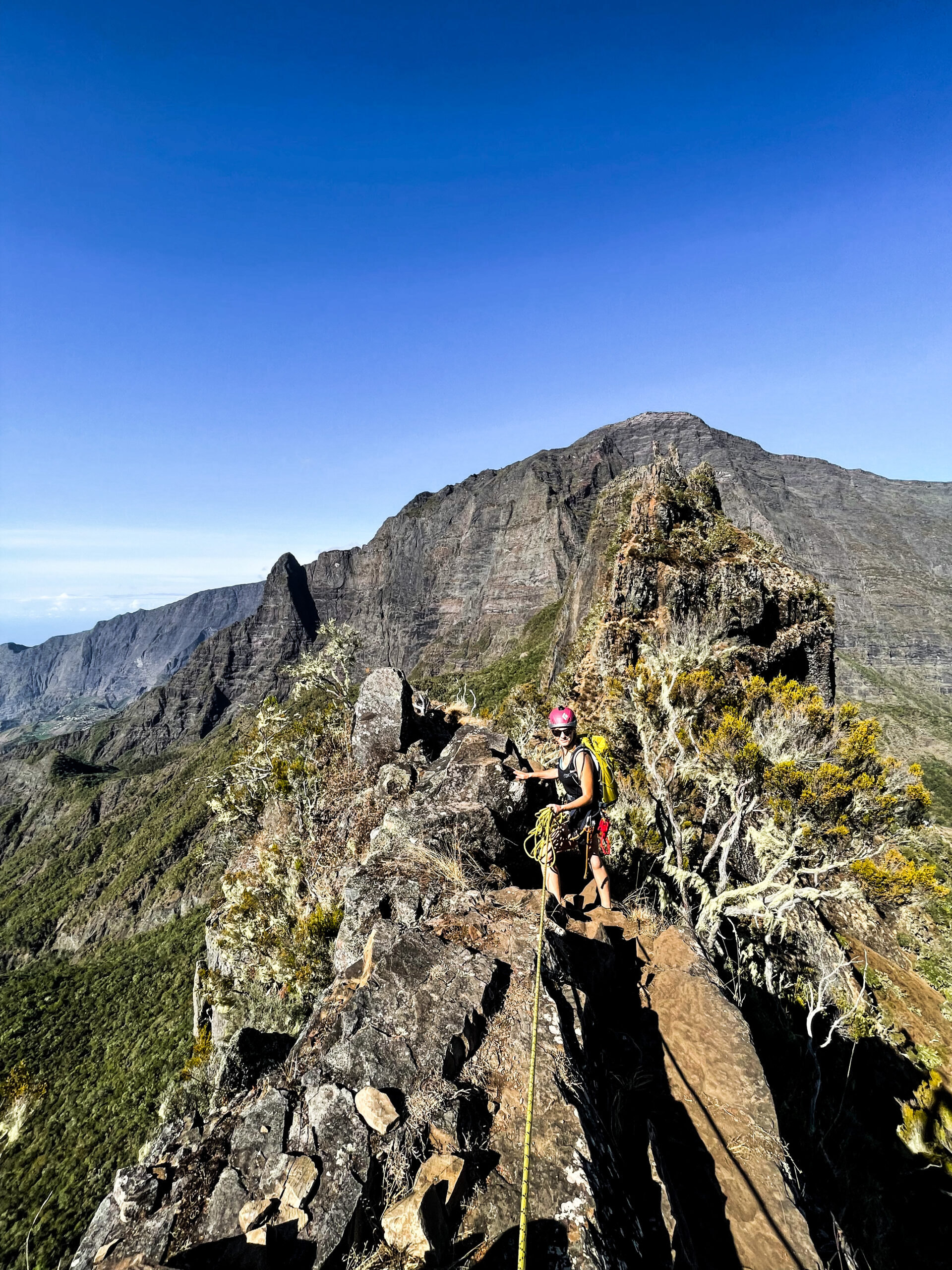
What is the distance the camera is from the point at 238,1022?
41.5ft

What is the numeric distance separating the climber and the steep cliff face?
122m

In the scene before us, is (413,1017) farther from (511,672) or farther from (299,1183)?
(511,672)

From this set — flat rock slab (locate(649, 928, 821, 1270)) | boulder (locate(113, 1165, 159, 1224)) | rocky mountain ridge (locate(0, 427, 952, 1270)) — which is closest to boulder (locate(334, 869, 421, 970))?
rocky mountain ridge (locate(0, 427, 952, 1270))

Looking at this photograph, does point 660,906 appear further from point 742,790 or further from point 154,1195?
point 154,1195

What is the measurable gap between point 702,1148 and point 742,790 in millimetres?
10815

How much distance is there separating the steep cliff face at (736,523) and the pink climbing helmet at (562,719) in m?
123

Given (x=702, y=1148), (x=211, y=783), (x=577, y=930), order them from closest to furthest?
(x=702, y=1148), (x=577, y=930), (x=211, y=783)

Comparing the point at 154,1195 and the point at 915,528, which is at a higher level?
the point at 915,528

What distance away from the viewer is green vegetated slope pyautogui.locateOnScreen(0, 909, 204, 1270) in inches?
944

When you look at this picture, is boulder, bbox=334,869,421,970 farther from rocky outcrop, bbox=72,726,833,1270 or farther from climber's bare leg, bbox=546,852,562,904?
climber's bare leg, bbox=546,852,562,904

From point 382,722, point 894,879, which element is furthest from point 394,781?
point 894,879

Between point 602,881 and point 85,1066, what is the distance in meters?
53.3

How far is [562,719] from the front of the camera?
853 cm

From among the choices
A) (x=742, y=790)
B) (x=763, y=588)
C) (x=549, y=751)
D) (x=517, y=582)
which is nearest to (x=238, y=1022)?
(x=549, y=751)
